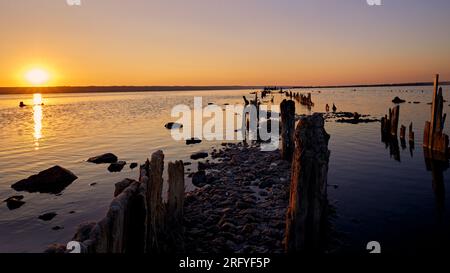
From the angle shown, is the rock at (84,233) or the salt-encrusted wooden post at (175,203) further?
the salt-encrusted wooden post at (175,203)

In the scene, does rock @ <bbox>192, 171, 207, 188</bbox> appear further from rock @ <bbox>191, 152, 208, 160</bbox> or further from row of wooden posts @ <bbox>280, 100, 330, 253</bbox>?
row of wooden posts @ <bbox>280, 100, 330, 253</bbox>

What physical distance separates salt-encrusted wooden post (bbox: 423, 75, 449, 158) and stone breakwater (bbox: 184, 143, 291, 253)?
1160 cm

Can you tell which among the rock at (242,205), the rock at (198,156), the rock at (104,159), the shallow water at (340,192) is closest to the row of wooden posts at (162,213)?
the shallow water at (340,192)

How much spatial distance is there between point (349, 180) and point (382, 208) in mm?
4138

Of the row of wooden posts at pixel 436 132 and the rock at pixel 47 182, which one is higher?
the row of wooden posts at pixel 436 132

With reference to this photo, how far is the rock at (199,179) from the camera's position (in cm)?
1567

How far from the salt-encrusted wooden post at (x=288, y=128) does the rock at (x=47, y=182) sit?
41.9 feet

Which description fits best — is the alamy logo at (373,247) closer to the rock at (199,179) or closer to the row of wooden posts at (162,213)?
the row of wooden posts at (162,213)

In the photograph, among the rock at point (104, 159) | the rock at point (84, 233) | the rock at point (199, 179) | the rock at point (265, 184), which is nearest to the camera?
the rock at point (84, 233)

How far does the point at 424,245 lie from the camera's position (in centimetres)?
993

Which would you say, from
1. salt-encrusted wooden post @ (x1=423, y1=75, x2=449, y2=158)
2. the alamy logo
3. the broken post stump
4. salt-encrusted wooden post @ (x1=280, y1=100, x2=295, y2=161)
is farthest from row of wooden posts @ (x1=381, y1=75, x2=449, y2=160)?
the broken post stump

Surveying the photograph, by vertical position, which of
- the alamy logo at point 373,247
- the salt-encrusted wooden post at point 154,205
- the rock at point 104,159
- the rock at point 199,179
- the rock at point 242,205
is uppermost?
the salt-encrusted wooden post at point 154,205

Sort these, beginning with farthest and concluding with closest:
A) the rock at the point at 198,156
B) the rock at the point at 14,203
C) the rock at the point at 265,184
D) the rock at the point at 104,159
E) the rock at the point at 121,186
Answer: the rock at the point at 198,156 → the rock at the point at 104,159 → the rock at the point at 265,184 → the rock at the point at 14,203 → the rock at the point at 121,186
